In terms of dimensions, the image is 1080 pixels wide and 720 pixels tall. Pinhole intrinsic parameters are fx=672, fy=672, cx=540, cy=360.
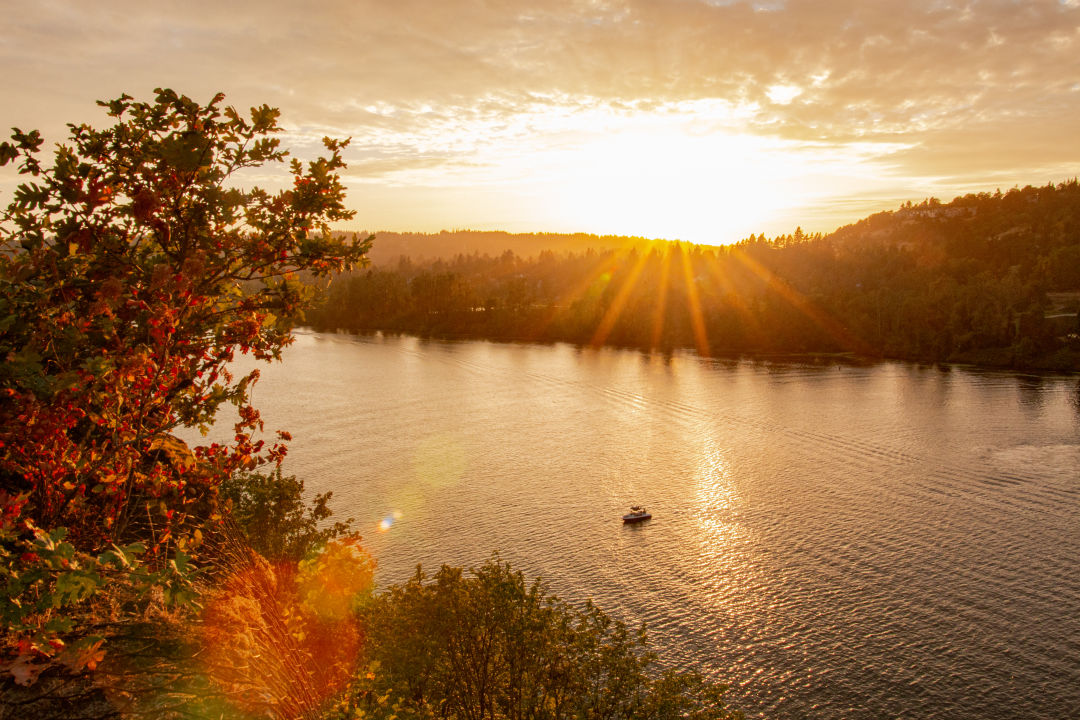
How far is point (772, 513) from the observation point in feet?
182

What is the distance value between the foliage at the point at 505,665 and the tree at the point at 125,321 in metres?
18.1

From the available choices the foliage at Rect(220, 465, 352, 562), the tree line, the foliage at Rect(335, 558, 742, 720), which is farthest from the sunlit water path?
the tree line

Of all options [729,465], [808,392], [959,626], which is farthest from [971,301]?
[959,626]

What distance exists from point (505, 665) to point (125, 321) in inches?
862

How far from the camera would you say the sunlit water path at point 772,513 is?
115 ft

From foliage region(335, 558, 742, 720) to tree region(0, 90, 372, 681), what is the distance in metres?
18.1

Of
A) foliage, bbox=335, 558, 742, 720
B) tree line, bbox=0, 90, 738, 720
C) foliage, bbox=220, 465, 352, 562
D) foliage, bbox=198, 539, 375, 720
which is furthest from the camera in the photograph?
foliage, bbox=220, 465, 352, 562

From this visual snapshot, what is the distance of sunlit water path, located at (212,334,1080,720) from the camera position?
34.9 m

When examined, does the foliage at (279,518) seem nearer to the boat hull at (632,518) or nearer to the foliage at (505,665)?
the foliage at (505,665)

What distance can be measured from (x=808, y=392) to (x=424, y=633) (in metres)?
90.8

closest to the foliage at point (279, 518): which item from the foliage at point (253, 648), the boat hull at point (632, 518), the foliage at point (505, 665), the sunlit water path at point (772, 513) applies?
the sunlit water path at point (772, 513)

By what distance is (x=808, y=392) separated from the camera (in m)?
105

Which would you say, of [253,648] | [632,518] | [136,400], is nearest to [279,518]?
[632,518]

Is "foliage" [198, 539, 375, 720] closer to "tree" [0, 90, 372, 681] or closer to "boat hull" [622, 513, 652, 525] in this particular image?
"tree" [0, 90, 372, 681]
